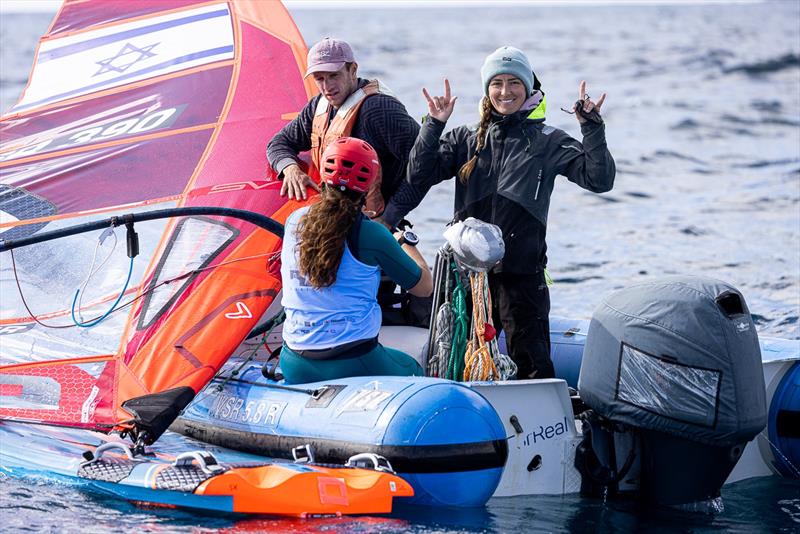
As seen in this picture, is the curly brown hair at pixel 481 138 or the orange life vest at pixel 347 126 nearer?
the curly brown hair at pixel 481 138

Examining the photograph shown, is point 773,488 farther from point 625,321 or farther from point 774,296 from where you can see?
point 774,296

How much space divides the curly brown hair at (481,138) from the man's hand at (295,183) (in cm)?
87

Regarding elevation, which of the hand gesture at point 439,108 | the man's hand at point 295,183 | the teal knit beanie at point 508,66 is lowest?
the man's hand at point 295,183

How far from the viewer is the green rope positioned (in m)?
5.70

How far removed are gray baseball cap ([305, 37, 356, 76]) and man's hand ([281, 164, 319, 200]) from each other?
52 centimetres

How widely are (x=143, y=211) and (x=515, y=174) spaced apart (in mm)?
1960

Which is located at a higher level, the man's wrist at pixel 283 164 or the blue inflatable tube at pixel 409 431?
the man's wrist at pixel 283 164

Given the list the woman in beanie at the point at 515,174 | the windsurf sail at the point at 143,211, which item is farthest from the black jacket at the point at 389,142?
the windsurf sail at the point at 143,211

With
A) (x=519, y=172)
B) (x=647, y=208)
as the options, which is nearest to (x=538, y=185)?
(x=519, y=172)

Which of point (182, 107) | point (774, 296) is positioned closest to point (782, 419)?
point (182, 107)

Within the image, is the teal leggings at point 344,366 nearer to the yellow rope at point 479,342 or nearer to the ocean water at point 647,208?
the yellow rope at point 479,342

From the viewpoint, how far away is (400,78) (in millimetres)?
35094

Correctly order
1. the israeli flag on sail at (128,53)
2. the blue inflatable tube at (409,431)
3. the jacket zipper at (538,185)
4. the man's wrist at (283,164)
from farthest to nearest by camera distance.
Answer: the israeli flag on sail at (128,53) → the man's wrist at (283,164) → the jacket zipper at (538,185) → the blue inflatable tube at (409,431)

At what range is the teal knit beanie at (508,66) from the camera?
567 cm
